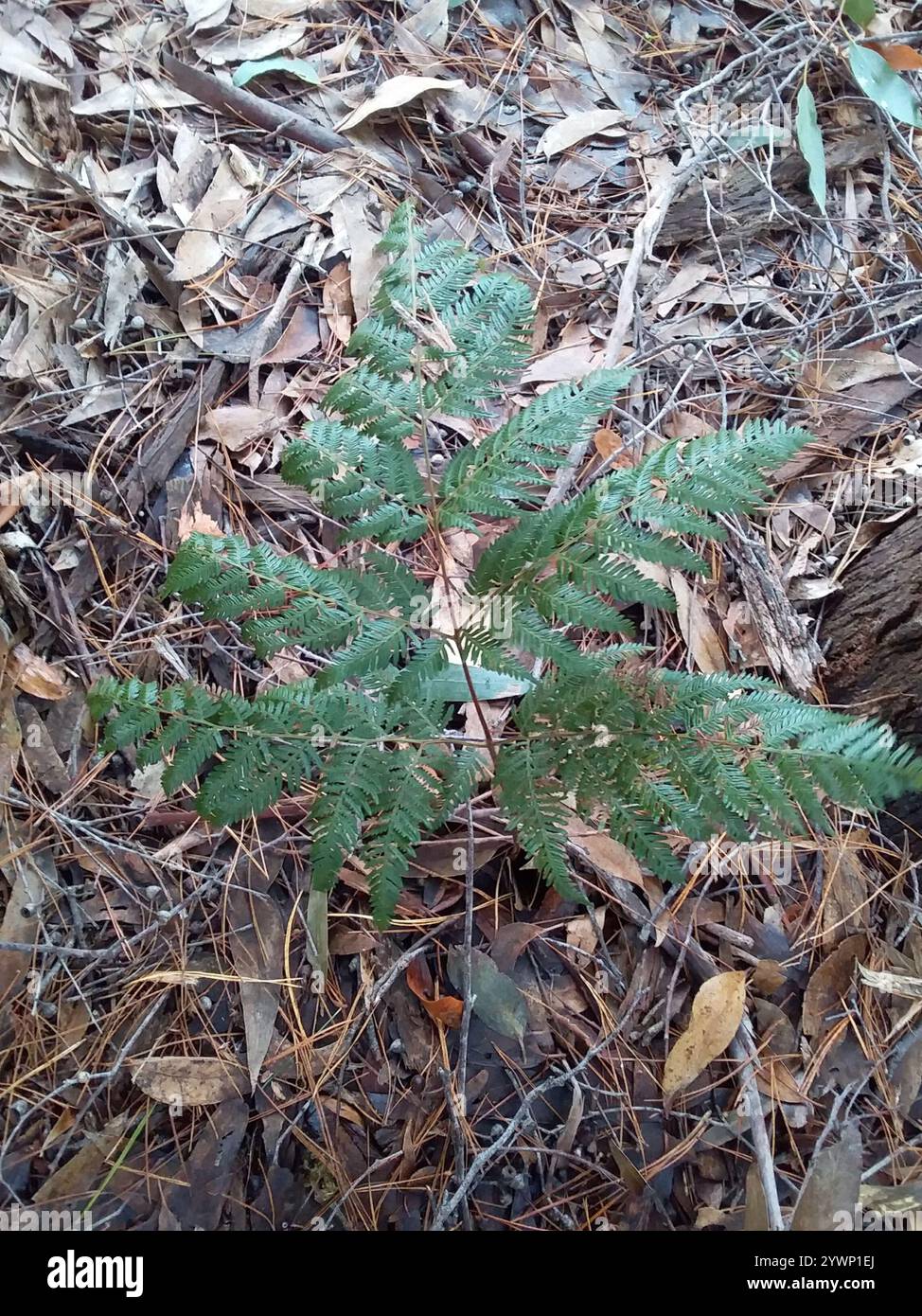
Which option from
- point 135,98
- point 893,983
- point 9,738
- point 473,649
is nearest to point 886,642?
point 893,983

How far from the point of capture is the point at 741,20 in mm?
2789

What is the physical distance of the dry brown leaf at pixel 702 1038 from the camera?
5.98 ft

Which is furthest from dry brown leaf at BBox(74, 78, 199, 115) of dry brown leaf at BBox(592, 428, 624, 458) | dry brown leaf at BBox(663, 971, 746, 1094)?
dry brown leaf at BBox(663, 971, 746, 1094)

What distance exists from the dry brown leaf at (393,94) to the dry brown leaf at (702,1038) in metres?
2.60

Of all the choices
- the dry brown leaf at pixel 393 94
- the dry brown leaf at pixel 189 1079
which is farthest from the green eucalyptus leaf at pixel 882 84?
the dry brown leaf at pixel 189 1079

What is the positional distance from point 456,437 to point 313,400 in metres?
0.41

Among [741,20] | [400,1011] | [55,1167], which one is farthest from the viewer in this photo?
[741,20]

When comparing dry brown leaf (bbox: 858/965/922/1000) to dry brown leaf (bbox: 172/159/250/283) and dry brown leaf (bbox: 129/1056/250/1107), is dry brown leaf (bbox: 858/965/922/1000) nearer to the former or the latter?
dry brown leaf (bbox: 129/1056/250/1107)

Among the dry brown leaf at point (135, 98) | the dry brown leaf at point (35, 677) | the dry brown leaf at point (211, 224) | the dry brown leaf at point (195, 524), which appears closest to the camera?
the dry brown leaf at point (35, 677)

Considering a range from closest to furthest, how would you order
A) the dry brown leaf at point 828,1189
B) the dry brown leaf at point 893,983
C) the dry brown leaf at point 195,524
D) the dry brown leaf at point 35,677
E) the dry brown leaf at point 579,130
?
the dry brown leaf at point 828,1189 < the dry brown leaf at point 893,983 < the dry brown leaf at point 35,677 < the dry brown leaf at point 195,524 < the dry brown leaf at point 579,130

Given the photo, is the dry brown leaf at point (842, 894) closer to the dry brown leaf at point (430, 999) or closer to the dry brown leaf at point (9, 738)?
the dry brown leaf at point (430, 999)

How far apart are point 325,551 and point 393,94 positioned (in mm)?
1450
